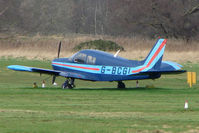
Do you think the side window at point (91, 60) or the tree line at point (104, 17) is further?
the tree line at point (104, 17)

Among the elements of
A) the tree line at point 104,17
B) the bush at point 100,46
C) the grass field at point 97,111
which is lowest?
the grass field at point 97,111

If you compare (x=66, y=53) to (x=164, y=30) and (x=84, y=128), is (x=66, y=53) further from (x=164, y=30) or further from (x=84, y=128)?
(x=84, y=128)

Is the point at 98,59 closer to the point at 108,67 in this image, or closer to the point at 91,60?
the point at 91,60

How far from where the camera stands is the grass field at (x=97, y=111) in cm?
1230

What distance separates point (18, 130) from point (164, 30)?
172 feet

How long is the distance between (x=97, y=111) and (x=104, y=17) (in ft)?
247

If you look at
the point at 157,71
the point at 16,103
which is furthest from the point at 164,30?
the point at 16,103

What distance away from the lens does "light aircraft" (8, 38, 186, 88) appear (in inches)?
861

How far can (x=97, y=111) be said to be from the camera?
15703mm

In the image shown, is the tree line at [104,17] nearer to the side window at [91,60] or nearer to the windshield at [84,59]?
the windshield at [84,59]

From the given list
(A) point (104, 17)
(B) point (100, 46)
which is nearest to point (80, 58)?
(B) point (100, 46)

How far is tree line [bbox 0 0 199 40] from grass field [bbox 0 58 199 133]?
128 feet

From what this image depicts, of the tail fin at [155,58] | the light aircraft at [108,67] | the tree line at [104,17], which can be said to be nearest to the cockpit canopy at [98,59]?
the light aircraft at [108,67]

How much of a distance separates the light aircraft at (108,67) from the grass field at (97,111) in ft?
2.73
